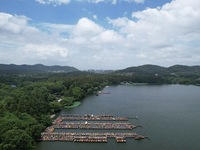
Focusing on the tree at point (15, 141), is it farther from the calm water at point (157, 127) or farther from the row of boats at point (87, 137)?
the row of boats at point (87, 137)

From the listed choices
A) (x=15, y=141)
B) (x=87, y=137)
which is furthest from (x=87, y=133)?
(x=15, y=141)

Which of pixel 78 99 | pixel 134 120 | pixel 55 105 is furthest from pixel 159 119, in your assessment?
pixel 78 99

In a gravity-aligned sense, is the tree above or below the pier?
above

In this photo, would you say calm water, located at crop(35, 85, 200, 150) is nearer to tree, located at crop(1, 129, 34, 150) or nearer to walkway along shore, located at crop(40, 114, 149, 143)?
walkway along shore, located at crop(40, 114, 149, 143)

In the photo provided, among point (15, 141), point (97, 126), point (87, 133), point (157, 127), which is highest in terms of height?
point (15, 141)

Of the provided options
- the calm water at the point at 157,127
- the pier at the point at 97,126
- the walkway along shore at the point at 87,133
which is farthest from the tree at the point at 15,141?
the pier at the point at 97,126

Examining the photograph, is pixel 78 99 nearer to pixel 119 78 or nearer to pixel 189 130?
pixel 189 130

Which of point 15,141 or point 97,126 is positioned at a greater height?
point 15,141

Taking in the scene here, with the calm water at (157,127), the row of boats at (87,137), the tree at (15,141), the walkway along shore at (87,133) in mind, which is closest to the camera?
the tree at (15,141)

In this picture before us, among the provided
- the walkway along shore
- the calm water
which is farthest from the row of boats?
the calm water

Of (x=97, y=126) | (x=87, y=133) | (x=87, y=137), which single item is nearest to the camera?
(x=87, y=137)

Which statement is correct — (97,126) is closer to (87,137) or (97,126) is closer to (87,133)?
(87,133)

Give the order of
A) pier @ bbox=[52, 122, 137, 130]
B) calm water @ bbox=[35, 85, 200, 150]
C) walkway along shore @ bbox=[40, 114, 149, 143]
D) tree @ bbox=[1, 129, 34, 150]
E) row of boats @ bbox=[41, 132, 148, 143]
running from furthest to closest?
pier @ bbox=[52, 122, 137, 130], walkway along shore @ bbox=[40, 114, 149, 143], row of boats @ bbox=[41, 132, 148, 143], calm water @ bbox=[35, 85, 200, 150], tree @ bbox=[1, 129, 34, 150]
